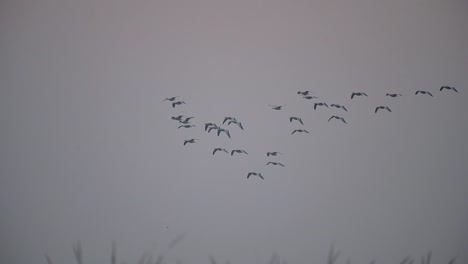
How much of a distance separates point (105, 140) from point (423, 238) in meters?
1.69

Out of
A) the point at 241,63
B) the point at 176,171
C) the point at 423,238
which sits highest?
the point at 241,63

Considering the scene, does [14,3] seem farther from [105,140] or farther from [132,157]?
[132,157]

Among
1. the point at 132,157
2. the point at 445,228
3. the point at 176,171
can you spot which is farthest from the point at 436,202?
the point at 132,157

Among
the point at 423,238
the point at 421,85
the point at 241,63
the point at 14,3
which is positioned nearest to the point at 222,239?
the point at 241,63

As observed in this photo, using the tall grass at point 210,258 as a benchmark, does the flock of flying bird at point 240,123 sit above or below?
above

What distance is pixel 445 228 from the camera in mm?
1596

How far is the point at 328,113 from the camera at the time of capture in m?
1.55

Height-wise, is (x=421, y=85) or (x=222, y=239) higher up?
(x=421, y=85)

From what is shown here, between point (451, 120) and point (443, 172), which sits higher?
point (451, 120)

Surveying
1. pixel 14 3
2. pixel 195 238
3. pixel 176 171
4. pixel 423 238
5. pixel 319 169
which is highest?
pixel 14 3

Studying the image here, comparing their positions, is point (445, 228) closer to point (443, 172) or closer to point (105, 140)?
point (443, 172)

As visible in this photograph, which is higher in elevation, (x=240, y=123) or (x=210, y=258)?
(x=240, y=123)

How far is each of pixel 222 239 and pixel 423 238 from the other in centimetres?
102

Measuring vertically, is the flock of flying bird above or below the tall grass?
above
